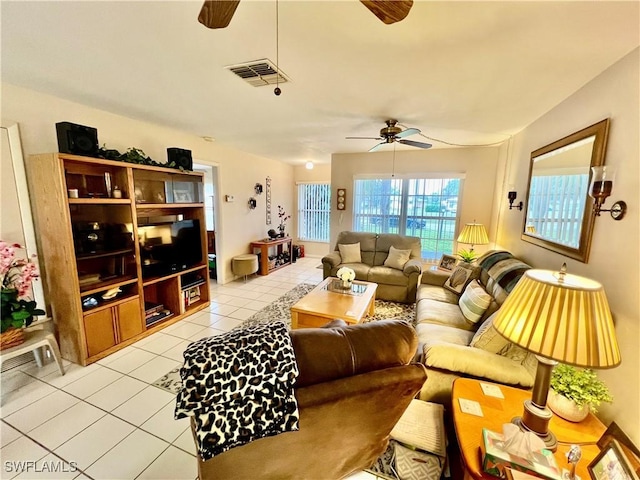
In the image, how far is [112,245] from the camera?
2.66 meters

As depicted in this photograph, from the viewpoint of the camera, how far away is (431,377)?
1.69 m

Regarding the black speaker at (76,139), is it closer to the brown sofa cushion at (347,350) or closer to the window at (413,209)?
the brown sofa cushion at (347,350)

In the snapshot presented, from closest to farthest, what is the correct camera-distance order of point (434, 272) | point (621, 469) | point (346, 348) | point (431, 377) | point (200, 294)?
point (621, 469)
point (346, 348)
point (431, 377)
point (434, 272)
point (200, 294)

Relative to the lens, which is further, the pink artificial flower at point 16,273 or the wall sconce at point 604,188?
the pink artificial flower at point 16,273

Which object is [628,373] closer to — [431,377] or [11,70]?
[431,377]

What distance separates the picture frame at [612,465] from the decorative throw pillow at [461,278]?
2.12 meters

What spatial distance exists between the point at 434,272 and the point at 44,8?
401 cm

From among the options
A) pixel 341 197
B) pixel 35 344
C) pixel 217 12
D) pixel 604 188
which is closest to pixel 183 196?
pixel 35 344

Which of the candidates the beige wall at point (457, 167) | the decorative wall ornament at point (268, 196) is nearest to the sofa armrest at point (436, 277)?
the beige wall at point (457, 167)

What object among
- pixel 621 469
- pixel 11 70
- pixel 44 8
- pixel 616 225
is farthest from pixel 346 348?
pixel 11 70

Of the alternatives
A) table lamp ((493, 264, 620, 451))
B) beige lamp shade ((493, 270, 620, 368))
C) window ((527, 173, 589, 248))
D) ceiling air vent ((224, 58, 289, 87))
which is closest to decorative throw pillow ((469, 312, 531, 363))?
table lamp ((493, 264, 620, 451))

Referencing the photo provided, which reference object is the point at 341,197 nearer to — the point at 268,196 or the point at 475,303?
the point at 268,196

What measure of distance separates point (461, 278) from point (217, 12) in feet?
10.6

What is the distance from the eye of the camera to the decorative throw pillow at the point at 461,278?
301 centimetres
